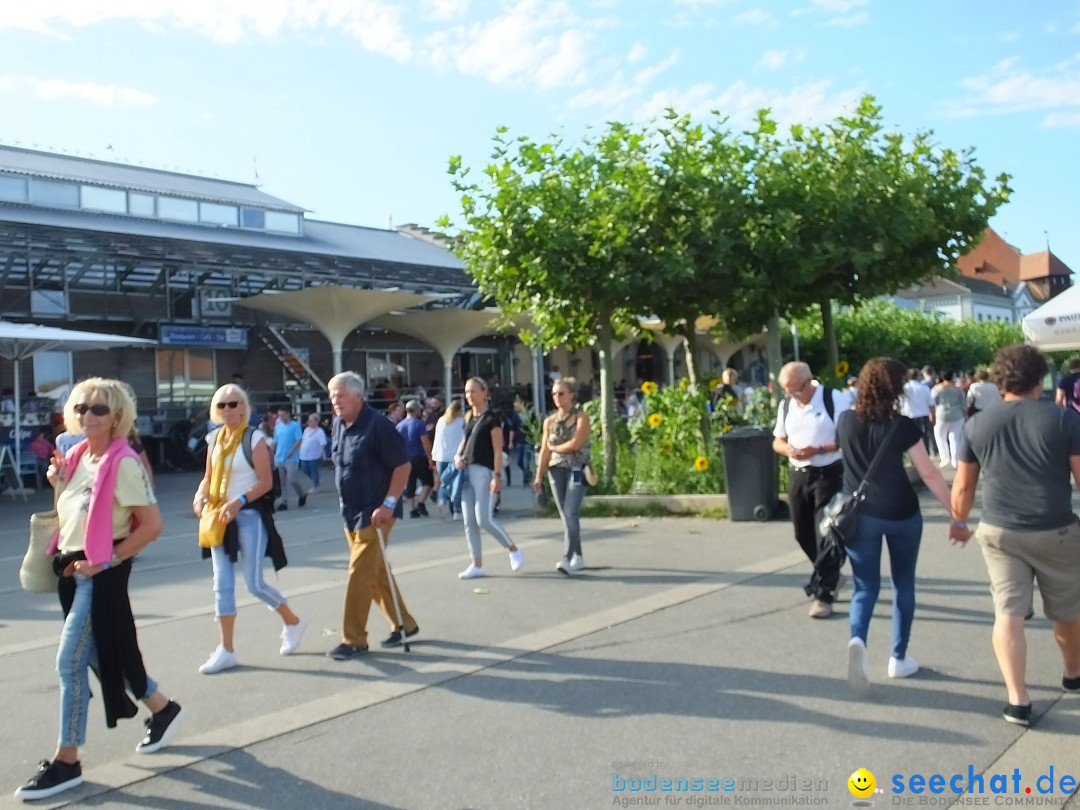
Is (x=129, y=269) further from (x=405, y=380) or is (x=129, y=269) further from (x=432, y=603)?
(x=432, y=603)

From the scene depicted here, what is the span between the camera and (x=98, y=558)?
14.2 ft

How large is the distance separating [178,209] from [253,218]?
241cm


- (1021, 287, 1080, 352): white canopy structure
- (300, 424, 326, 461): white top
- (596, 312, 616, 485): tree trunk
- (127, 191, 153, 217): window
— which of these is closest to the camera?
(1021, 287, 1080, 352): white canopy structure

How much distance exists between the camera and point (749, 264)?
12.7 m

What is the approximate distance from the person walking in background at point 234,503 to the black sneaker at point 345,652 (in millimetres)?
403

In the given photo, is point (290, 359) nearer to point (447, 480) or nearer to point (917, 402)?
point (447, 480)

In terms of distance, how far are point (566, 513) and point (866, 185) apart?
6.64 m

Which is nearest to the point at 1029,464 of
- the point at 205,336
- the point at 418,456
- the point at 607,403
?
the point at 607,403

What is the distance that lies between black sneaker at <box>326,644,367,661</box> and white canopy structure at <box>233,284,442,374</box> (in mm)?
17086

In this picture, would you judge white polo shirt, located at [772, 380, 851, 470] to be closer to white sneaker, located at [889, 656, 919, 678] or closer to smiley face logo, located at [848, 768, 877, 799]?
white sneaker, located at [889, 656, 919, 678]

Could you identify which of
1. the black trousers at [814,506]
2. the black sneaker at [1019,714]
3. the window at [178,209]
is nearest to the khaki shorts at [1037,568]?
the black sneaker at [1019,714]

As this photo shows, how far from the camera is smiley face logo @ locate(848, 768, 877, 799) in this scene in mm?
3994

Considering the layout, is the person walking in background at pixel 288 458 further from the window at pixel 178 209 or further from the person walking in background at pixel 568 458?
the window at pixel 178 209

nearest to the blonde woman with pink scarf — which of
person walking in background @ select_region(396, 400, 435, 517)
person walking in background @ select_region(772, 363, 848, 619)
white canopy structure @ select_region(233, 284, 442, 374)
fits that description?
person walking in background @ select_region(772, 363, 848, 619)
